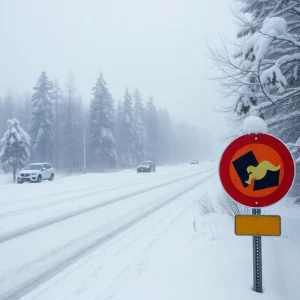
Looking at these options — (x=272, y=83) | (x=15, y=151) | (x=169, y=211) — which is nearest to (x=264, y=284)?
(x=272, y=83)

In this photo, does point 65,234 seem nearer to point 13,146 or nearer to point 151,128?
point 13,146

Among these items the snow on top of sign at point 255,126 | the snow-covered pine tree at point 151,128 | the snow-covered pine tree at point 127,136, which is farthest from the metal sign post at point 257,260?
the snow-covered pine tree at point 151,128

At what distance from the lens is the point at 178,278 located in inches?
188

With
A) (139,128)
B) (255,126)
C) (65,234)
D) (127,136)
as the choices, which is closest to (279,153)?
(255,126)

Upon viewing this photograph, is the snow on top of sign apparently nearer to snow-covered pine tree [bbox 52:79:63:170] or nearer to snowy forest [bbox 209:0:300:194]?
snowy forest [bbox 209:0:300:194]

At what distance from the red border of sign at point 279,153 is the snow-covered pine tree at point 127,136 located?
59.1m

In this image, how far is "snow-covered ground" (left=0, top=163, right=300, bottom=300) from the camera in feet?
14.5

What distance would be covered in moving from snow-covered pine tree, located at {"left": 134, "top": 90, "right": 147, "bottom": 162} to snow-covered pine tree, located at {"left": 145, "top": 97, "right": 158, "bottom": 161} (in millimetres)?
2051

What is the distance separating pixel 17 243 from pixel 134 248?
2738 mm

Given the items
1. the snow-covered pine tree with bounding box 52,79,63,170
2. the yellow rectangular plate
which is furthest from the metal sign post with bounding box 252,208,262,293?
the snow-covered pine tree with bounding box 52,79,63,170

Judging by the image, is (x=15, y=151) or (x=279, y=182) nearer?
(x=279, y=182)

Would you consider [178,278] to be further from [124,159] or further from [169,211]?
[124,159]

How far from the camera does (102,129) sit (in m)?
53.1

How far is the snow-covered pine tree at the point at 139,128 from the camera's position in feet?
216
